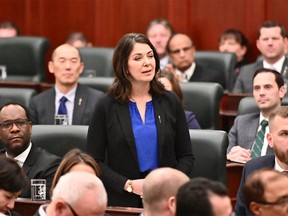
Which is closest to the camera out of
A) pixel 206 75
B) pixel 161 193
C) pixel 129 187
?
pixel 161 193

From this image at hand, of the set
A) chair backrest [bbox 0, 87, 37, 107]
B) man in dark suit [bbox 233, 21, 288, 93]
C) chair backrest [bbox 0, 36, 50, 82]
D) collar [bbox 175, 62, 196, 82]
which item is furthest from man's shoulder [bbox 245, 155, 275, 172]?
chair backrest [bbox 0, 36, 50, 82]

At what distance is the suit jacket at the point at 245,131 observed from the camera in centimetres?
540

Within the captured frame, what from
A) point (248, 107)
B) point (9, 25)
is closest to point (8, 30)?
point (9, 25)

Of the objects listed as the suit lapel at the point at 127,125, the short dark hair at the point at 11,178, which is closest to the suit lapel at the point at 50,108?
the suit lapel at the point at 127,125

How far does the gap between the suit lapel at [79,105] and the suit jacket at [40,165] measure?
4.42 ft

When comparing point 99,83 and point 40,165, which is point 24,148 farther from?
point 99,83

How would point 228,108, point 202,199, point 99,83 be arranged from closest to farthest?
1. point 202,199
2. point 99,83
3. point 228,108

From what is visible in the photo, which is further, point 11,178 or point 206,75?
point 206,75

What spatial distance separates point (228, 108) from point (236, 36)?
130 centimetres

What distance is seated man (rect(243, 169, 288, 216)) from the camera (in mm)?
3213

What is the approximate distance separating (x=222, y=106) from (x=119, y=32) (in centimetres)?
214

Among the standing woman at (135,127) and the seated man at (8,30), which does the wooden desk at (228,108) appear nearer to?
the standing woman at (135,127)

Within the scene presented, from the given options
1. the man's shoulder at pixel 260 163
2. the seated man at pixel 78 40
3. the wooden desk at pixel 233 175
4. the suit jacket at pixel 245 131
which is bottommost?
the wooden desk at pixel 233 175

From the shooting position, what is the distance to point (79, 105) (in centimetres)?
611
